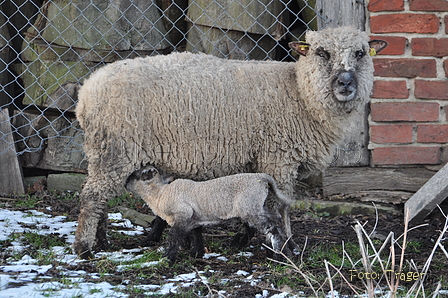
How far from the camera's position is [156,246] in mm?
3807

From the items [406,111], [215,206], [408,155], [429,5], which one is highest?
[429,5]

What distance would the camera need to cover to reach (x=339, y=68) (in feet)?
12.2

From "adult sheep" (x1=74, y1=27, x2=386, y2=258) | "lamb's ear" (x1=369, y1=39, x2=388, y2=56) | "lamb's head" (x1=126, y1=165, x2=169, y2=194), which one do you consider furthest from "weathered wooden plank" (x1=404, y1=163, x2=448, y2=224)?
"lamb's head" (x1=126, y1=165, x2=169, y2=194)

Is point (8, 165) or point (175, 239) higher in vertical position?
point (8, 165)

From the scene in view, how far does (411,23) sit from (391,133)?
95cm

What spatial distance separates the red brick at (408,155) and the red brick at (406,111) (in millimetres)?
274

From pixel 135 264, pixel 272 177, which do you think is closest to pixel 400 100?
pixel 272 177

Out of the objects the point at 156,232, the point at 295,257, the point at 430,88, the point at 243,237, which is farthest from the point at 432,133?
the point at 156,232

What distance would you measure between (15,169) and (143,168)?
218cm

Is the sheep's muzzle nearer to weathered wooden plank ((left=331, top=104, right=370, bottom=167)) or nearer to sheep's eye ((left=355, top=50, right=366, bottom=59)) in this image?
sheep's eye ((left=355, top=50, right=366, bottom=59))

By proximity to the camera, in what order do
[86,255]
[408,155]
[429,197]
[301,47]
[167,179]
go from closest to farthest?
[86,255]
[167,179]
[301,47]
[429,197]
[408,155]

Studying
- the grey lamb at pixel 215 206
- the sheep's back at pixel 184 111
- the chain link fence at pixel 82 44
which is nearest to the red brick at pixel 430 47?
the chain link fence at pixel 82 44

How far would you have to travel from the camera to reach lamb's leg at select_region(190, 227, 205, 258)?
354 cm

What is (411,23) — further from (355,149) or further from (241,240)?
(241,240)
